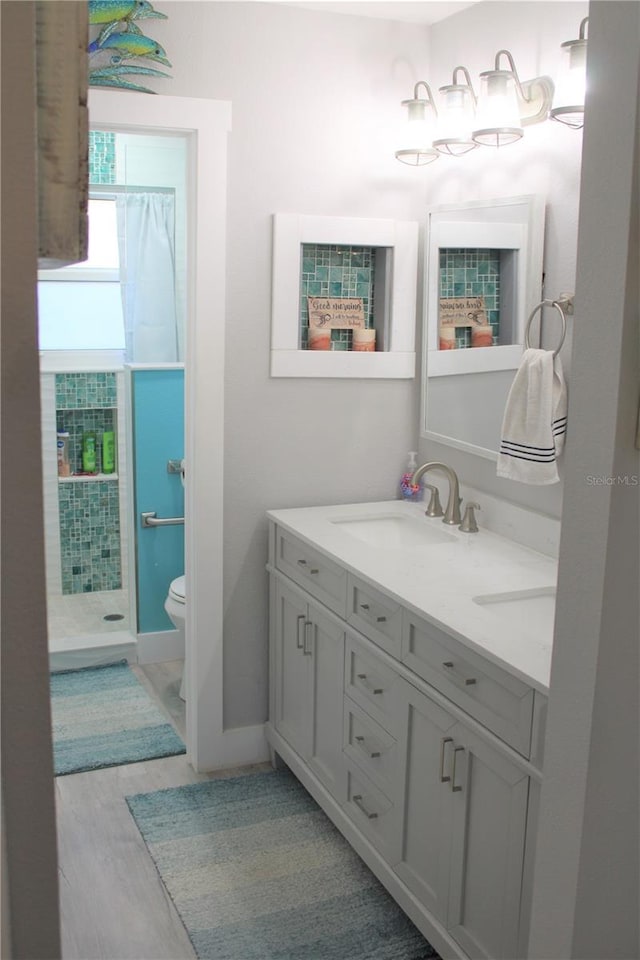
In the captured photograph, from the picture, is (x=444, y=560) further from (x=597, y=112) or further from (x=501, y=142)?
(x=597, y=112)

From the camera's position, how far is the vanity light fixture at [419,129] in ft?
9.86

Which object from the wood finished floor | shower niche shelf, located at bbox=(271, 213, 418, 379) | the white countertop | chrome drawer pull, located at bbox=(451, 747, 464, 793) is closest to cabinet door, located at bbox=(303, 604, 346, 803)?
the white countertop

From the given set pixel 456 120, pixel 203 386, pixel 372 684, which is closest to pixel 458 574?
pixel 372 684

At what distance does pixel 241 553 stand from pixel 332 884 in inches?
42.7

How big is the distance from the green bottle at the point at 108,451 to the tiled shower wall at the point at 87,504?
0.03 metres

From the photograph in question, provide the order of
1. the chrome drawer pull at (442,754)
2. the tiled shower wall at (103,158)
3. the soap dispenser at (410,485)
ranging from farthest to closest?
the tiled shower wall at (103,158)
the soap dispenser at (410,485)
the chrome drawer pull at (442,754)

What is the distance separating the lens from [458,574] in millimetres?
2521

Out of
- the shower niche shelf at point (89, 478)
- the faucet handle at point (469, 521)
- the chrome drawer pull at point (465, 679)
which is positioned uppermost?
the faucet handle at point (469, 521)

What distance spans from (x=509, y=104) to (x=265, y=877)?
2.20m

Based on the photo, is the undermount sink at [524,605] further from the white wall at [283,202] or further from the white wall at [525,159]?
the white wall at [283,202]

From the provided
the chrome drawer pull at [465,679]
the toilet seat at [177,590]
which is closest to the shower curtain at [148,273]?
the toilet seat at [177,590]

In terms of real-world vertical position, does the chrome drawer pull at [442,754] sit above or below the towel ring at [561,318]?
below

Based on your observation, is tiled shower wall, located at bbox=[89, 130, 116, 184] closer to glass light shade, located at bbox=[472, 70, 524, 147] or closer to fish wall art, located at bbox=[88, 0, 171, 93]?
fish wall art, located at bbox=[88, 0, 171, 93]

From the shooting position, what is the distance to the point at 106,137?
4.40m
